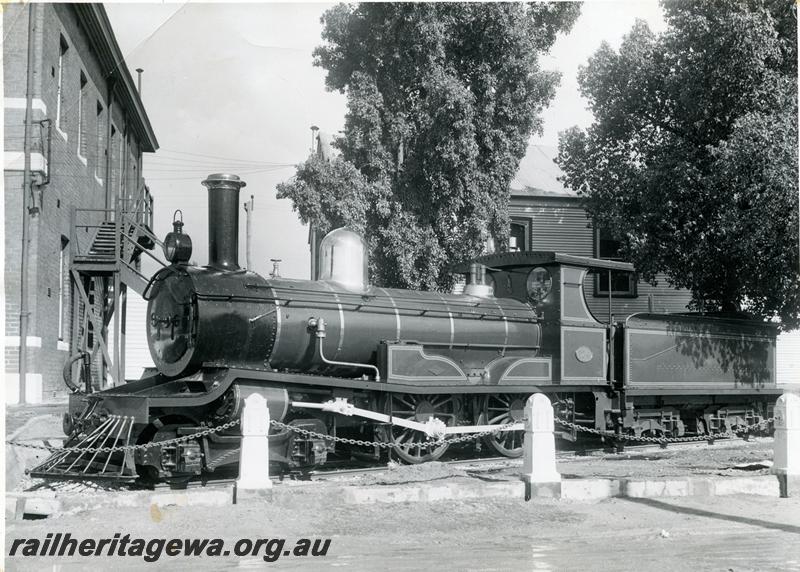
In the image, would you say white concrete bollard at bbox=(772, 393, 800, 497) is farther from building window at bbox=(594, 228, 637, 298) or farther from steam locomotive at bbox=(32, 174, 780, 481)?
building window at bbox=(594, 228, 637, 298)

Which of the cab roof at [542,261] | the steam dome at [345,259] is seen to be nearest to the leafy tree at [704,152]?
the cab roof at [542,261]

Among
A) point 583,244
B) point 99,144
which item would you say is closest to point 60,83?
point 99,144

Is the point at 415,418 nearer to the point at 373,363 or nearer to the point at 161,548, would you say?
the point at 373,363

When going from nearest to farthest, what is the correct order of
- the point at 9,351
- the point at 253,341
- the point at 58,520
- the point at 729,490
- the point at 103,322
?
the point at 58,520
the point at 729,490
the point at 253,341
the point at 9,351
the point at 103,322

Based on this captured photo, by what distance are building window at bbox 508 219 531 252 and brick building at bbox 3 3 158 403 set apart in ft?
40.1

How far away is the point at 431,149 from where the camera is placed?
1939cm

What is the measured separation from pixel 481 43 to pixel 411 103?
6.77 ft

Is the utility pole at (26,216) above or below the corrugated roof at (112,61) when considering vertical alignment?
below

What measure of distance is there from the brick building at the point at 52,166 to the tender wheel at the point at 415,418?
6215 mm

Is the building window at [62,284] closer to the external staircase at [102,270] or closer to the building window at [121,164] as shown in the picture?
the external staircase at [102,270]

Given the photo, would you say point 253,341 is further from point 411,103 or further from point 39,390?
point 411,103

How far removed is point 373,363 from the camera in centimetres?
1120

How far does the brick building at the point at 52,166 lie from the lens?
1349 centimetres

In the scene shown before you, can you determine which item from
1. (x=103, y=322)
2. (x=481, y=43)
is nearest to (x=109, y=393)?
(x=103, y=322)
